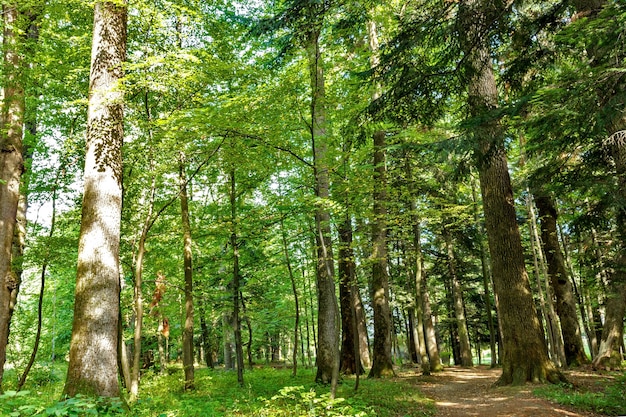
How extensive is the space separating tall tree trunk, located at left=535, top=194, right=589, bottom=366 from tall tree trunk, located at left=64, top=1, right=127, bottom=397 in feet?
43.1

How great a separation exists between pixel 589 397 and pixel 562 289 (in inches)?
302

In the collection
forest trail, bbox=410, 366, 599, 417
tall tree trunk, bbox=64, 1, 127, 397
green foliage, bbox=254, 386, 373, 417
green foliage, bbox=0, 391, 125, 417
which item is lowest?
forest trail, bbox=410, 366, 599, 417

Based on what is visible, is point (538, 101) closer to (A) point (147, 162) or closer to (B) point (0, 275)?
(A) point (147, 162)

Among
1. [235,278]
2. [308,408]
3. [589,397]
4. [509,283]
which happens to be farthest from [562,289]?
[308,408]

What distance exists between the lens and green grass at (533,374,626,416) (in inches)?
255

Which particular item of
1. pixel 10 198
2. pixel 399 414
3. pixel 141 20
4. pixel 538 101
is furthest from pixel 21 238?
pixel 538 101

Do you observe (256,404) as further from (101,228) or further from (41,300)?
(41,300)

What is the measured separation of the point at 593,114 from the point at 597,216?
3.38 meters

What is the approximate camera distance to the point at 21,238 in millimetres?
9609

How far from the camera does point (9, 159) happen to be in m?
8.31

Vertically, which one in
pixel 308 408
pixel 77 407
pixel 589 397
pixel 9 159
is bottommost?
pixel 589 397

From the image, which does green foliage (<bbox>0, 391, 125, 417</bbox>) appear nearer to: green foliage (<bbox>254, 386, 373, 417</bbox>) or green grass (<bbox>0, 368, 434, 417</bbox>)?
green grass (<bbox>0, 368, 434, 417</bbox>)

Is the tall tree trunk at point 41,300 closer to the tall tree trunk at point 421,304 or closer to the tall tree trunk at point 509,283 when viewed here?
the tall tree trunk at point 509,283

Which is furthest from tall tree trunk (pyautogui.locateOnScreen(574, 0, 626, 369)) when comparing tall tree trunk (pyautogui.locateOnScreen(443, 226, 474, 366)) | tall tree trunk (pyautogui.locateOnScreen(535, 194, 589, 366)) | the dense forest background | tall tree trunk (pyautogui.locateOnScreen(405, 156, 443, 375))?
tall tree trunk (pyautogui.locateOnScreen(443, 226, 474, 366))
